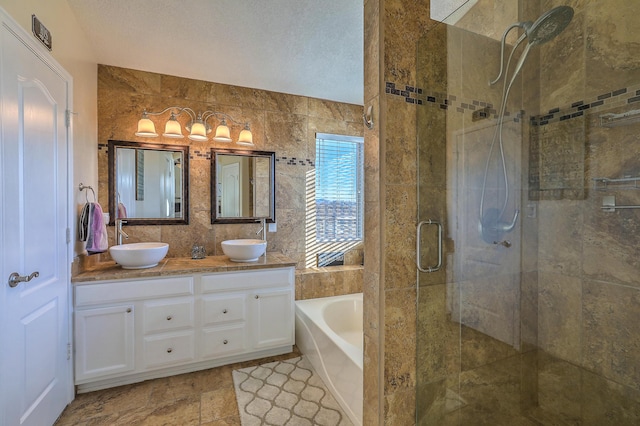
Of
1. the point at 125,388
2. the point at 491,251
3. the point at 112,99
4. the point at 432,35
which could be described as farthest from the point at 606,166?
the point at 112,99

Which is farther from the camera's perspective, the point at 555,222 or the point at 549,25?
the point at 555,222

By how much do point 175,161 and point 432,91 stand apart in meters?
2.37

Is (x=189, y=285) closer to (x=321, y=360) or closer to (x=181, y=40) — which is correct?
(x=321, y=360)

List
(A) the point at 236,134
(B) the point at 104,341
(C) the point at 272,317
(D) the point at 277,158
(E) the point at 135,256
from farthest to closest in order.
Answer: (D) the point at 277,158 → (A) the point at 236,134 → (C) the point at 272,317 → (E) the point at 135,256 → (B) the point at 104,341

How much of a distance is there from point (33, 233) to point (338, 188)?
8.74ft

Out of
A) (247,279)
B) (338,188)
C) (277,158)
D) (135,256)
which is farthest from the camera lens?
(338,188)

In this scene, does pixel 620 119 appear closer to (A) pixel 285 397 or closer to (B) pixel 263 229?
(A) pixel 285 397

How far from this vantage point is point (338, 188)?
348 cm

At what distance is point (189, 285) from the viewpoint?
7.47 ft

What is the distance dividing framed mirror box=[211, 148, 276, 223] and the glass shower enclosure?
6.37 feet

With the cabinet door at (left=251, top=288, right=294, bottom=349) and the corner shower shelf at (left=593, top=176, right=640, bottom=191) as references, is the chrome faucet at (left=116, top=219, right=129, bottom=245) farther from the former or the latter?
the corner shower shelf at (left=593, top=176, right=640, bottom=191)

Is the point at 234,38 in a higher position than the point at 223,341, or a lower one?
higher

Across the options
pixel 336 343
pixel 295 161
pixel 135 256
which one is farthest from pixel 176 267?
pixel 295 161

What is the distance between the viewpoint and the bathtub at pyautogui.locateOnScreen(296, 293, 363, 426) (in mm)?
1768
